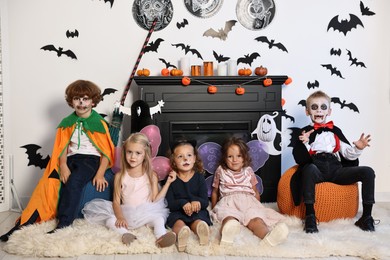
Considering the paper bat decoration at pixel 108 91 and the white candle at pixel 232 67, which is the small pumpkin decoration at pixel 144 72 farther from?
the white candle at pixel 232 67

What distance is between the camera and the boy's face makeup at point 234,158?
10.2 feet

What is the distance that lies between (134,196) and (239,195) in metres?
0.71

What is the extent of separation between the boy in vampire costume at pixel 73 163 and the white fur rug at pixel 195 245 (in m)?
0.21

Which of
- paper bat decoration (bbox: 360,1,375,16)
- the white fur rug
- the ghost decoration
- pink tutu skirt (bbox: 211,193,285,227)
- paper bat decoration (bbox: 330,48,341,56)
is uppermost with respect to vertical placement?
paper bat decoration (bbox: 360,1,375,16)

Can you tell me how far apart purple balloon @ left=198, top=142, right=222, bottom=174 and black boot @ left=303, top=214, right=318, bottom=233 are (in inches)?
32.0

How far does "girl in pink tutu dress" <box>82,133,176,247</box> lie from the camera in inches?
107

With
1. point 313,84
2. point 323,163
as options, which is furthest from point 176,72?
point 323,163

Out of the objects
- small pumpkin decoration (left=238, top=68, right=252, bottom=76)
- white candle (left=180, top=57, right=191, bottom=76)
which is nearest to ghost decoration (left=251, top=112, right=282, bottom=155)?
small pumpkin decoration (left=238, top=68, right=252, bottom=76)

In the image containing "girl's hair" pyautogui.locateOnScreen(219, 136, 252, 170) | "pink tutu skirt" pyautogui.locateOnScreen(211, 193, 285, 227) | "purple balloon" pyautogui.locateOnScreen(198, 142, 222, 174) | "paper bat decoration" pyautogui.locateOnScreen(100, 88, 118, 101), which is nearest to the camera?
"pink tutu skirt" pyautogui.locateOnScreen(211, 193, 285, 227)

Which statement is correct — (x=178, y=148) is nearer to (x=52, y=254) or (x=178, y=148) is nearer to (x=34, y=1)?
(x=52, y=254)

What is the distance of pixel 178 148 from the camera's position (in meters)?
2.91

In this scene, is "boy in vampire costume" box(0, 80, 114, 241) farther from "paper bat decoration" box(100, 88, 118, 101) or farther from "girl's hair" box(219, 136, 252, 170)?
"girl's hair" box(219, 136, 252, 170)

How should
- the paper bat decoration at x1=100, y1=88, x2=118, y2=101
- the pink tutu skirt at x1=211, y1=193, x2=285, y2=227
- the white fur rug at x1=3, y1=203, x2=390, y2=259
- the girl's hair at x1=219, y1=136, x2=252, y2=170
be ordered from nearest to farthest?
the white fur rug at x1=3, y1=203, x2=390, y2=259 → the pink tutu skirt at x1=211, y1=193, x2=285, y2=227 → the girl's hair at x1=219, y1=136, x2=252, y2=170 → the paper bat decoration at x1=100, y1=88, x2=118, y2=101

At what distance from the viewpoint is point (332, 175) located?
2988 mm
